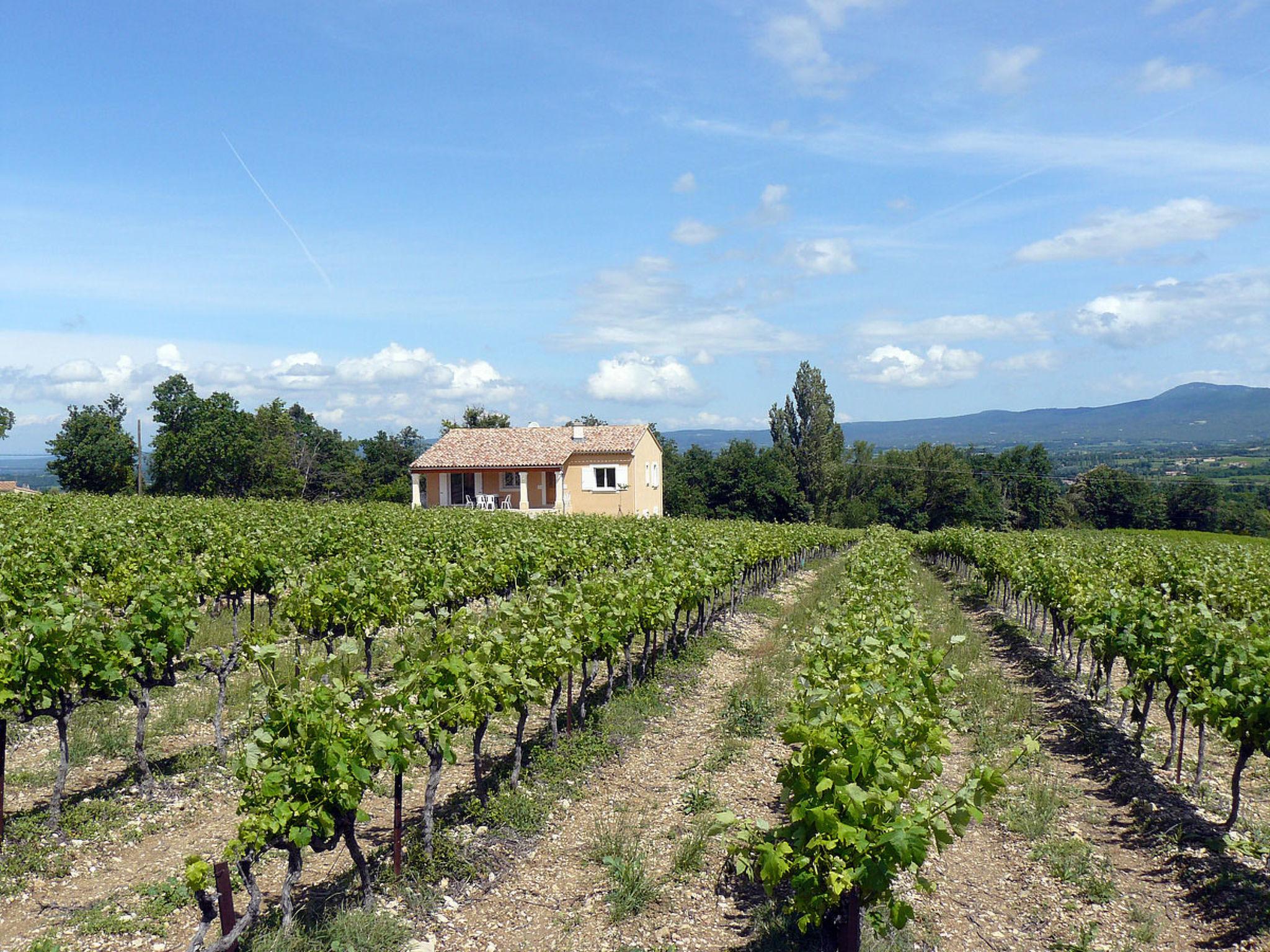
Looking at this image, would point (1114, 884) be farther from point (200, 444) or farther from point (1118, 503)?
point (1118, 503)

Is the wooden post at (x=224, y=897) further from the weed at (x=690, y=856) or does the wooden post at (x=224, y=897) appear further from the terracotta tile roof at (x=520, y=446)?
the terracotta tile roof at (x=520, y=446)

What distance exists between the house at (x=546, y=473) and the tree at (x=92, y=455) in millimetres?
25661

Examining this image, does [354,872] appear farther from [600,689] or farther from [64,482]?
[64,482]

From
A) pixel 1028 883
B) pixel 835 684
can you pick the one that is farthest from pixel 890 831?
pixel 1028 883

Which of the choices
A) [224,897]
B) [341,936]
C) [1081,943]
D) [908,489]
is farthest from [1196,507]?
[224,897]

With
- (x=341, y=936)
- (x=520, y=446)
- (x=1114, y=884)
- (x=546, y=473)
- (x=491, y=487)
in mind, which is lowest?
(x=1114, y=884)

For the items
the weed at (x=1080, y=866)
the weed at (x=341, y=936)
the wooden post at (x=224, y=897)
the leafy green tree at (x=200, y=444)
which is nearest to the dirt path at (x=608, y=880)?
the weed at (x=341, y=936)

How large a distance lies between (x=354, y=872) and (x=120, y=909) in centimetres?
144

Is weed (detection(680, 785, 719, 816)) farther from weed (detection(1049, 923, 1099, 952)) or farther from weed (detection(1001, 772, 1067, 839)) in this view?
weed (detection(1049, 923, 1099, 952))

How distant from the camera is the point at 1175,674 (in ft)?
25.2

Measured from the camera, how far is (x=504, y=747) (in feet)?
28.8

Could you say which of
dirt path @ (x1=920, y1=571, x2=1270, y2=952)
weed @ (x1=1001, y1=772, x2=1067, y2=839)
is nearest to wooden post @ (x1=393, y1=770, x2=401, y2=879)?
dirt path @ (x1=920, y1=571, x2=1270, y2=952)

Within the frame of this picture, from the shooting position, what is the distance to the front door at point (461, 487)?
4050 centimetres

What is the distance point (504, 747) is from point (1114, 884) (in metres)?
5.52
